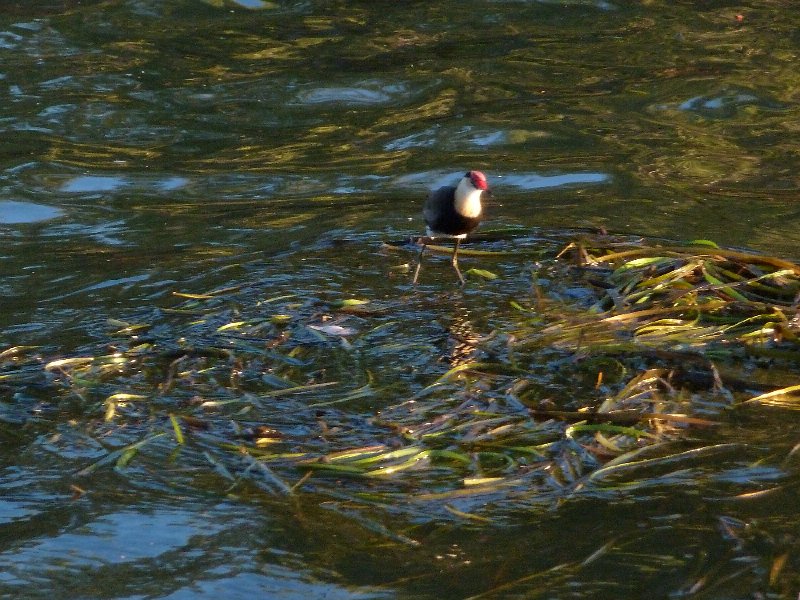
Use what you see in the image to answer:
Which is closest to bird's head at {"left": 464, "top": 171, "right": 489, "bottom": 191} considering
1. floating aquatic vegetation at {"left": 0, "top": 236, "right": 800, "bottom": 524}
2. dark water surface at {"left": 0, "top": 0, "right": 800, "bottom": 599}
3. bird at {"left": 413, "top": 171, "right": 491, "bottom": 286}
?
bird at {"left": 413, "top": 171, "right": 491, "bottom": 286}

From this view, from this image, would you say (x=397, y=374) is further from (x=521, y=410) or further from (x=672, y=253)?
(x=672, y=253)

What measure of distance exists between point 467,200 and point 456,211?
0.32 feet

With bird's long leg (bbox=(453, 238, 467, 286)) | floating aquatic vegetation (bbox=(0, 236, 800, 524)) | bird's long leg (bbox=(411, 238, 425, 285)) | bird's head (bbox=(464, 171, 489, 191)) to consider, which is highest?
bird's head (bbox=(464, 171, 489, 191))

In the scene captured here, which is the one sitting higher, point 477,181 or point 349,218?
point 477,181

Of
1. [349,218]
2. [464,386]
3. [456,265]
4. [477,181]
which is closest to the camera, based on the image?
[464,386]

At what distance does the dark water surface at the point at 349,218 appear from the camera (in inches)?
157

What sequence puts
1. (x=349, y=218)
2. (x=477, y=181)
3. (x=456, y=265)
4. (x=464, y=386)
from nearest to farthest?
1. (x=464, y=386)
2. (x=456, y=265)
3. (x=477, y=181)
4. (x=349, y=218)

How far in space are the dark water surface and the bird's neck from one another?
354 mm

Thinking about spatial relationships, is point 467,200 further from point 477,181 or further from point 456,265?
point 456,265

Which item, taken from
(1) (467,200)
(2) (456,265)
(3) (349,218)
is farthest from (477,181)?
(3) (349,218)

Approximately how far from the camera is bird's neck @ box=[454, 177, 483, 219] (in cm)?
673

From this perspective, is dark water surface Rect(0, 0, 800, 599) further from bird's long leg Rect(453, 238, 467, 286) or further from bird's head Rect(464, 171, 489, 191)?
bird's head Rect(464, 171, 489, 191)

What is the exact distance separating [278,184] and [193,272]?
74.8 inches

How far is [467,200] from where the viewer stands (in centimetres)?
675
